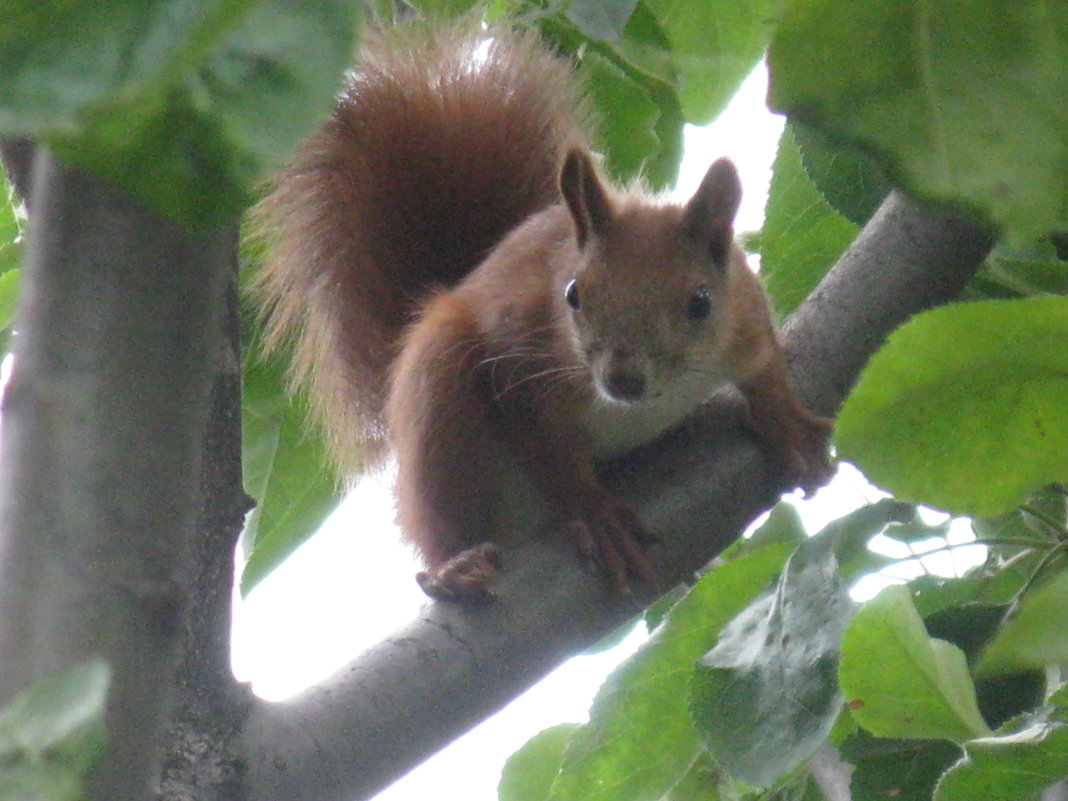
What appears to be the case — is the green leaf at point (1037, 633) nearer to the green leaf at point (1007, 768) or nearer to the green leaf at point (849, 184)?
the green leaf at point (1007, 768)

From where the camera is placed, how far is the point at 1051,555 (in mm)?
1159

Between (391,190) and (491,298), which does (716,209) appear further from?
(391,190)

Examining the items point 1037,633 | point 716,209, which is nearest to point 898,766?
point 1037,633

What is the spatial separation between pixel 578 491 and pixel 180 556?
1.18 meters

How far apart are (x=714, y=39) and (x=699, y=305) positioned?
0.83 metres

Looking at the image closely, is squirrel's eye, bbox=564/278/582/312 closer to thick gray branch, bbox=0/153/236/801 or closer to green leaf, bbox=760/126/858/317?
green leaf, bbox=760/126/858/317

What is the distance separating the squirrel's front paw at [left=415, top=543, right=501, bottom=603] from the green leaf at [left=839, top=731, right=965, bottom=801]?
0.36 m

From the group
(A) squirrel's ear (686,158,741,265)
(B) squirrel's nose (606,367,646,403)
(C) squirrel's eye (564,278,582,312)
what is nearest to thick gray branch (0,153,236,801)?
(B) squirrel's nose (606,367,646,403)

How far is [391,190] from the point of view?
6.97ft

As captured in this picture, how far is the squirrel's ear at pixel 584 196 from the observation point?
1.80 metres

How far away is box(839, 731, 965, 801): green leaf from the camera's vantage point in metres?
1.07

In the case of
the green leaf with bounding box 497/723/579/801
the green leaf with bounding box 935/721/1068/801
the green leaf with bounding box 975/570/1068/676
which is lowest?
the green leaf with bounding box 497/723/579/801

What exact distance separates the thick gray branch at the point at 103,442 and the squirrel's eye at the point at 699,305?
146 centimetres

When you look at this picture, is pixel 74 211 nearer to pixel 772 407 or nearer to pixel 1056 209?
pixel 1056 209
